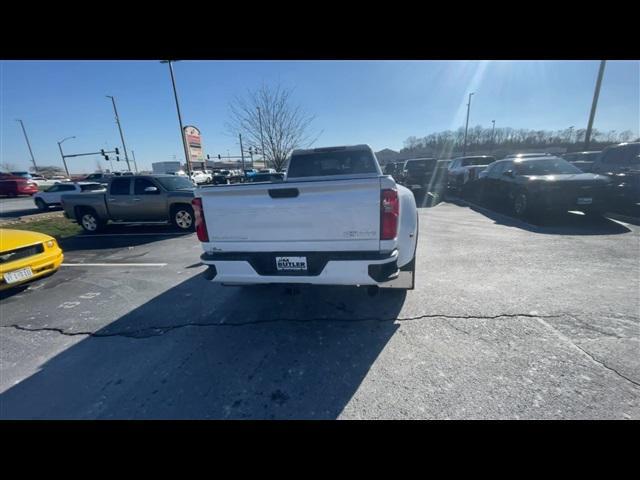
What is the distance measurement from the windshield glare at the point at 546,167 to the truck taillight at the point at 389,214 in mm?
8607

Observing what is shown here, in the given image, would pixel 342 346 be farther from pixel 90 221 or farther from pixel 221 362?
pixel 90 221

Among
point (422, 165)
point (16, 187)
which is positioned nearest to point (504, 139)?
point (422, 165)

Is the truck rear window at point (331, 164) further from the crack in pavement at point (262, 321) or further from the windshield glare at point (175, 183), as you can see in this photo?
the windshield glare at point (175, 183)

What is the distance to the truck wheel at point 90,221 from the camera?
29.3 ft

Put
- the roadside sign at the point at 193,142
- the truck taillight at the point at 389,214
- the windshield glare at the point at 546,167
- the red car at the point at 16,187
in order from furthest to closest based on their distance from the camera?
the red car at the point at 16,187 < the roadside sign at the point at 193,142 < the windshield glare at the point at 546,167 < the truck taillight at the point at 389,214

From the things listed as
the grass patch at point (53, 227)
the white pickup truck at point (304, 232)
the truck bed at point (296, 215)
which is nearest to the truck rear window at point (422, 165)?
the white pickup truck at point (304, 232)

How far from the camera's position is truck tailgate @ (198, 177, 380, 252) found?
2.43 meters

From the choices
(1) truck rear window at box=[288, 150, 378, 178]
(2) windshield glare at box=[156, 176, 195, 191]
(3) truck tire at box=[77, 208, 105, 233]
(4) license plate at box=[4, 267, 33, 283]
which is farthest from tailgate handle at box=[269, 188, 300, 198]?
(3) truck tire at box=[77, 208, 105, 233]

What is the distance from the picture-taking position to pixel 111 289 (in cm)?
450

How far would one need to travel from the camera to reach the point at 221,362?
255 centimetres

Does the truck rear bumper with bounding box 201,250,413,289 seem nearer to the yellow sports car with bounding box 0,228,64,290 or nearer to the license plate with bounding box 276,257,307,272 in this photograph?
the license plate with bounding box 276,257,307,272
